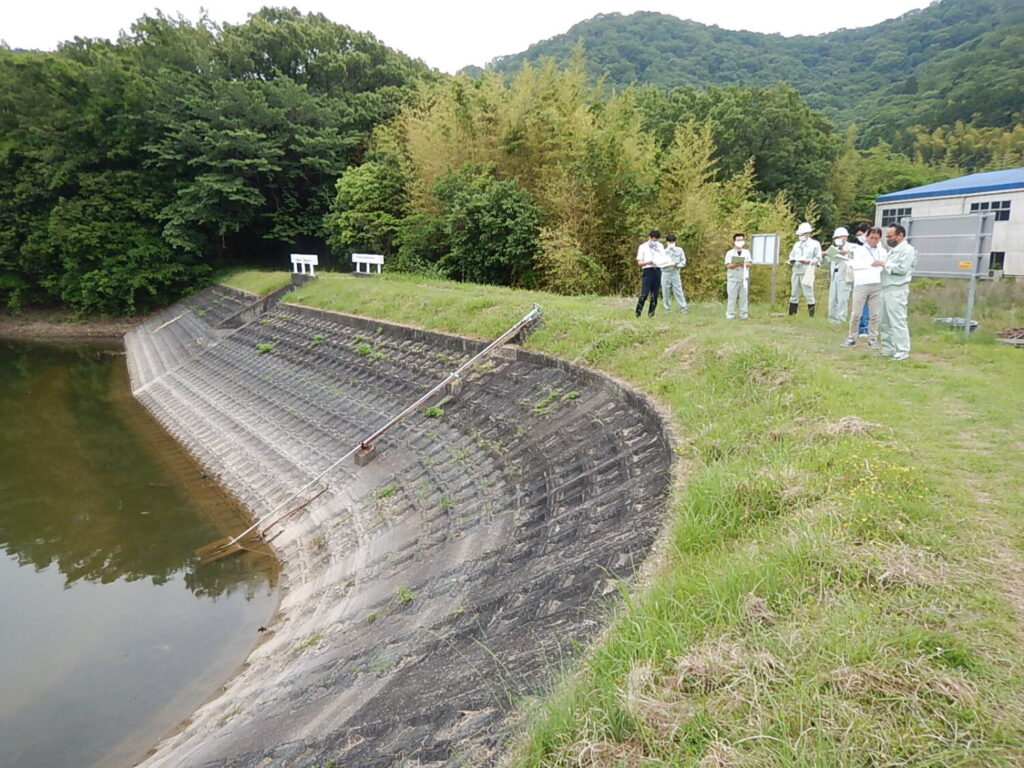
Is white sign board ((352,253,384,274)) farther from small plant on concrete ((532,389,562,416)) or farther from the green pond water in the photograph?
small plant on concrete ((532,389,562,416))

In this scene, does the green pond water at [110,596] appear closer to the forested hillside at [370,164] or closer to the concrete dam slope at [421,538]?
the concrete dam slope at [421,538]

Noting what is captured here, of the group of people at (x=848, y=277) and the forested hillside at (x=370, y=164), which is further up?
the forested hillside at (x=370, y=164)

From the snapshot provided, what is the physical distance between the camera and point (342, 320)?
16.8 meters

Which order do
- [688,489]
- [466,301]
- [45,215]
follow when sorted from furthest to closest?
1. [45,215]
2. [466,301]
3. [688,489]

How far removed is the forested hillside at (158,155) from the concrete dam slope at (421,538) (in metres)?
15.4

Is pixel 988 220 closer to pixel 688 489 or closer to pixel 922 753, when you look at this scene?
pixel 688 489

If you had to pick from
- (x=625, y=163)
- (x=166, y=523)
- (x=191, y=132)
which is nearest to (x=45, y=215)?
(x=191, y=132)

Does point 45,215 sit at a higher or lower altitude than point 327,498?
higher

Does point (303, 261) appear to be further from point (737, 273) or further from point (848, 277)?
point (848, 277)

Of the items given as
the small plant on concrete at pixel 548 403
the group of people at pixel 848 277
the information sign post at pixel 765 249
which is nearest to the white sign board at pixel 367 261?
the group of people at pixel 848 277

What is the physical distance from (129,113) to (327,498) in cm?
2658

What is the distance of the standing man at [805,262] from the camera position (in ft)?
37.1

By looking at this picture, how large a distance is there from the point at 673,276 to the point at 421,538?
6648 millimetres

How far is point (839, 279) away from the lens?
11.0 meters
